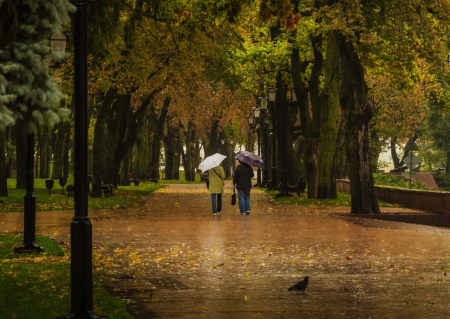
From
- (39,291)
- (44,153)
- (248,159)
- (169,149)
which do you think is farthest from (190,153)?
(39,291)

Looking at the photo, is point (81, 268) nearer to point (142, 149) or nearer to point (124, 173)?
point (124, 173)

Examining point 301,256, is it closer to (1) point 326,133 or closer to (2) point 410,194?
(2) point 410,194

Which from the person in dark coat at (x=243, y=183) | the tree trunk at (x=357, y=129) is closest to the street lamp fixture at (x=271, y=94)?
the tree trunk at (x=357, y=129)

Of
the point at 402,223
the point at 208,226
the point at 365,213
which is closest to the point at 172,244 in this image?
the point at 208,226

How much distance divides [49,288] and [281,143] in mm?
29415

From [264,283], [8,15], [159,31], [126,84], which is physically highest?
[159,31]

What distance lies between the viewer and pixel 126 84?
32.2 m

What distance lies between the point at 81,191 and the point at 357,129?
17.0m

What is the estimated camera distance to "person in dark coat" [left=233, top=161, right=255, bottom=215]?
2327cm

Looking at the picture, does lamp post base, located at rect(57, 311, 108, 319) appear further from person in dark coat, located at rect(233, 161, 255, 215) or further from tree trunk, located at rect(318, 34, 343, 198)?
tree trunk, located at rect(318, 34, 343, 198)

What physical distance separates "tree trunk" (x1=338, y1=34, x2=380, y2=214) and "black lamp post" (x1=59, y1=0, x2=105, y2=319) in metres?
16.7

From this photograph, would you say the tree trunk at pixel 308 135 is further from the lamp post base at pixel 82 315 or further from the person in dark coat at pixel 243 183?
the lamp post base at pixel 82 315

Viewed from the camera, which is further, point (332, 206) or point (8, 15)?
point (332, 206)

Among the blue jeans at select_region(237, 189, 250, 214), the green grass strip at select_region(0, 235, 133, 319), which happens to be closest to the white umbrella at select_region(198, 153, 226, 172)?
the blue jeans at select_region(237, 189, 250, 214)
